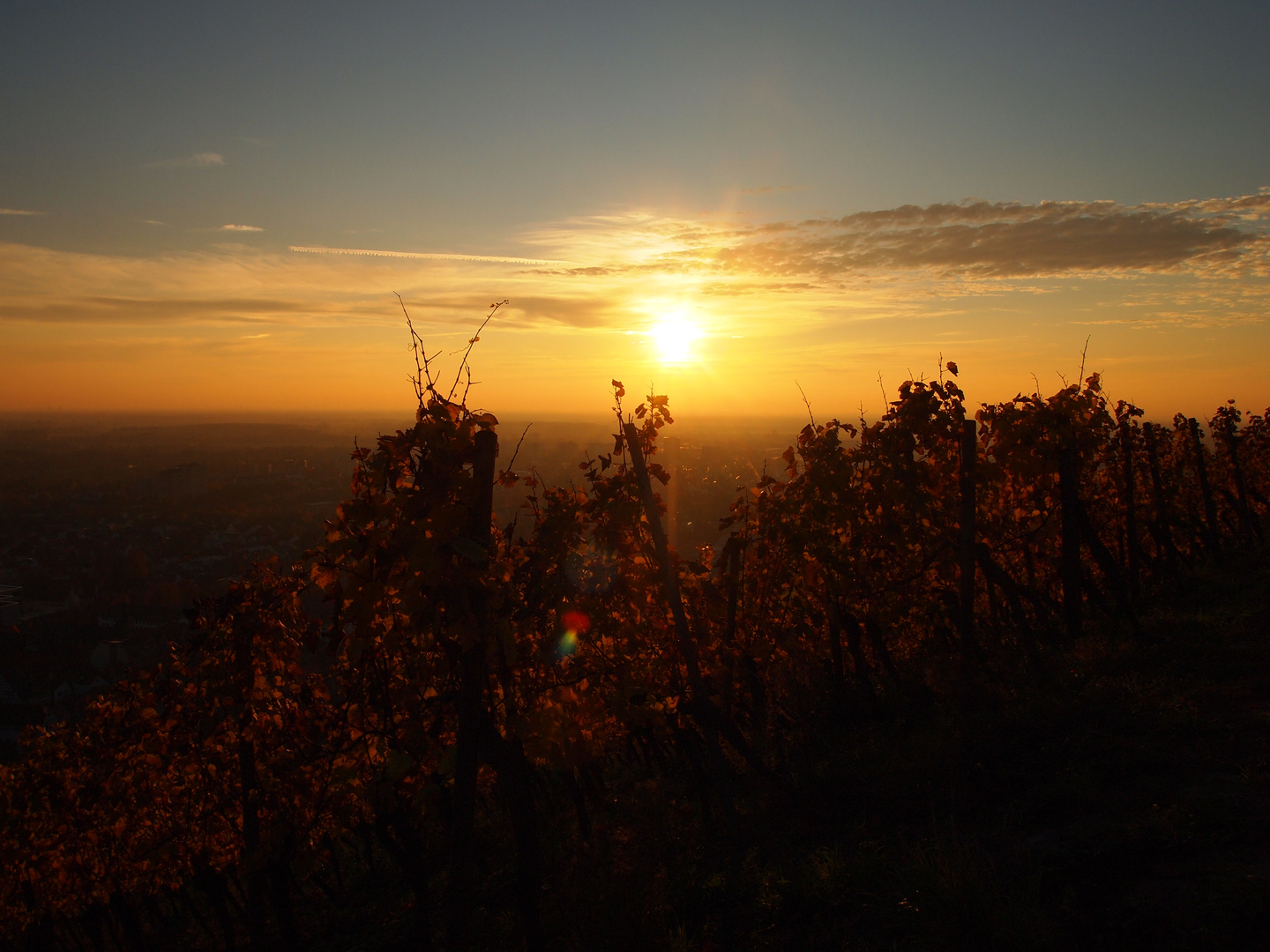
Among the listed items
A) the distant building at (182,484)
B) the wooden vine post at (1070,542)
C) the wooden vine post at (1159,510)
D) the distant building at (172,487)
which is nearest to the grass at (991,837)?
the wooden vine post at (1070,542)

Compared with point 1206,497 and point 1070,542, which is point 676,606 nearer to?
point 1070,542

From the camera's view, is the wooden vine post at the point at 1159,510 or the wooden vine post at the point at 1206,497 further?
the wooden vine post at the point at 1206,497

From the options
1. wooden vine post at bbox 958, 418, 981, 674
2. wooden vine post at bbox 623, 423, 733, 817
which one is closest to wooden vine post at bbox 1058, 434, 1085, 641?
wooden vine post at bbox 958, 418, 981, 674

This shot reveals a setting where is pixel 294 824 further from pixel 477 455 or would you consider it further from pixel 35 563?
pixel 35 563

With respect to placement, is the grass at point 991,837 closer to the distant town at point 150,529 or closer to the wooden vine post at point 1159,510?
the wooden vine post at point 1159,510

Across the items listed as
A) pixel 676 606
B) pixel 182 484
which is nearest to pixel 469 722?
pixel 676 606

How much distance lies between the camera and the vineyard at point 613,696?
3.95 meters

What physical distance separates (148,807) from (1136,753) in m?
11.9

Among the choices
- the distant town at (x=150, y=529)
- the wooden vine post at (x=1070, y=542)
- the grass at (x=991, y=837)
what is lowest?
the distant town at (x=150, y=529)

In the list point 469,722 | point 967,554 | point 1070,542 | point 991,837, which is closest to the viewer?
point 469,722

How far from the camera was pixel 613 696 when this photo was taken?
5.48 metres

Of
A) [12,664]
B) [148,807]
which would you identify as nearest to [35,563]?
[12,664]

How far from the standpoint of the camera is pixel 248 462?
98875mm

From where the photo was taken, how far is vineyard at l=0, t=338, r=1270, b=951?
12.9 feet
